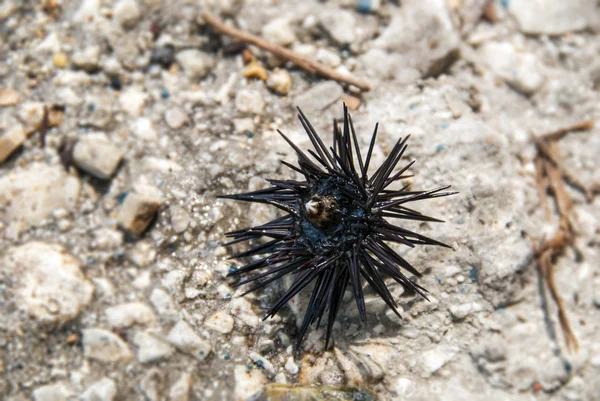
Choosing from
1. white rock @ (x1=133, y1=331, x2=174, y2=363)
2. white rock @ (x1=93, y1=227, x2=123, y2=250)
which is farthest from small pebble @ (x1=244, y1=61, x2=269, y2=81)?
white rock @ (x1=133, y1=331, x2=174, y2=363)

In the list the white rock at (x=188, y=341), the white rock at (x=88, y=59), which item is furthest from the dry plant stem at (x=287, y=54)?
the white rock at (x=188, y=341)

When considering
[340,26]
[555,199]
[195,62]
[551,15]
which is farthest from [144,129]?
[551,15]

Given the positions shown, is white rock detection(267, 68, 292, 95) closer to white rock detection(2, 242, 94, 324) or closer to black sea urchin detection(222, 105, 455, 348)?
black sea urchin detection(222, 105, 455, 348)

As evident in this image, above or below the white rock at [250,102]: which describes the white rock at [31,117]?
below

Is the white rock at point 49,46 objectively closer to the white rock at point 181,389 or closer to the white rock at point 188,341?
the white rock at point 188,341

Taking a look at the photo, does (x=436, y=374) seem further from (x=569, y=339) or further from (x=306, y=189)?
(x=306, y=189)

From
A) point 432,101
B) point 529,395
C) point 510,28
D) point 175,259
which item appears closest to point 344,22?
point 432,101
